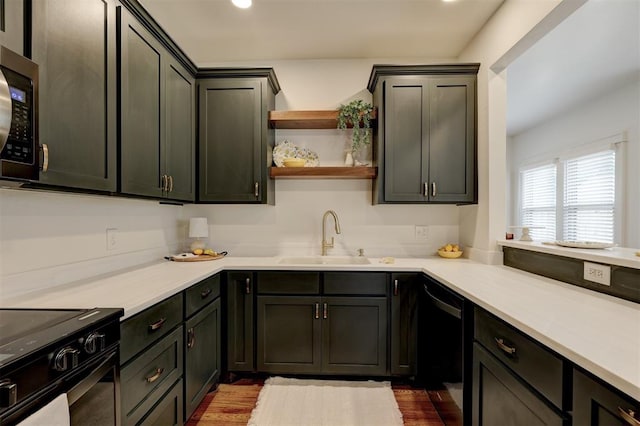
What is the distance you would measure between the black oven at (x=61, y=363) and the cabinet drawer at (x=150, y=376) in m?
0.10

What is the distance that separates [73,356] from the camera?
89 centimetres

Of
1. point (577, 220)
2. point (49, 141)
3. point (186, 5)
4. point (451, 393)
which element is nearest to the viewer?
point (49, 141)

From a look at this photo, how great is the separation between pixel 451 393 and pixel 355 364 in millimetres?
693

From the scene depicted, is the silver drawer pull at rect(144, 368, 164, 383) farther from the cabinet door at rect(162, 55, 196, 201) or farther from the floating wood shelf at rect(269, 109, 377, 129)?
the floating wood shelf at rect(269, 109, 377, 129)

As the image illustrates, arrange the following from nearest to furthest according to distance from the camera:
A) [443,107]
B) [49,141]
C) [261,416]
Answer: [49,141], [261,416], [443,107]

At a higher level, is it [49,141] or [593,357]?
[49,141]

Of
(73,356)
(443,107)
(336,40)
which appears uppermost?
(336,40)

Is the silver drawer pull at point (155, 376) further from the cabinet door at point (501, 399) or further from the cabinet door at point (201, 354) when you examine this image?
the cabinet door at point (501, 399)

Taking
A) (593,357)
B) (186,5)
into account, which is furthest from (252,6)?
(593,357)

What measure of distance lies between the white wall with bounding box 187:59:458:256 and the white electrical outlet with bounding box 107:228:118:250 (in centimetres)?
92

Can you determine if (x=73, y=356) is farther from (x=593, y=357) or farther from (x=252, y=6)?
(x=252, y=6)

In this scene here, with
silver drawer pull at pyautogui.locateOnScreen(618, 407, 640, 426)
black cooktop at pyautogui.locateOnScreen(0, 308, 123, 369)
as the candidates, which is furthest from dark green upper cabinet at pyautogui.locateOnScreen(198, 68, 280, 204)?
silver drawer pull at pyautogui.locateOnScreen(618, 407, 640, 426)

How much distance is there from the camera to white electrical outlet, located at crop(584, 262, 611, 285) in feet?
4.48

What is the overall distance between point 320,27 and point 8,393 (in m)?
2.58
